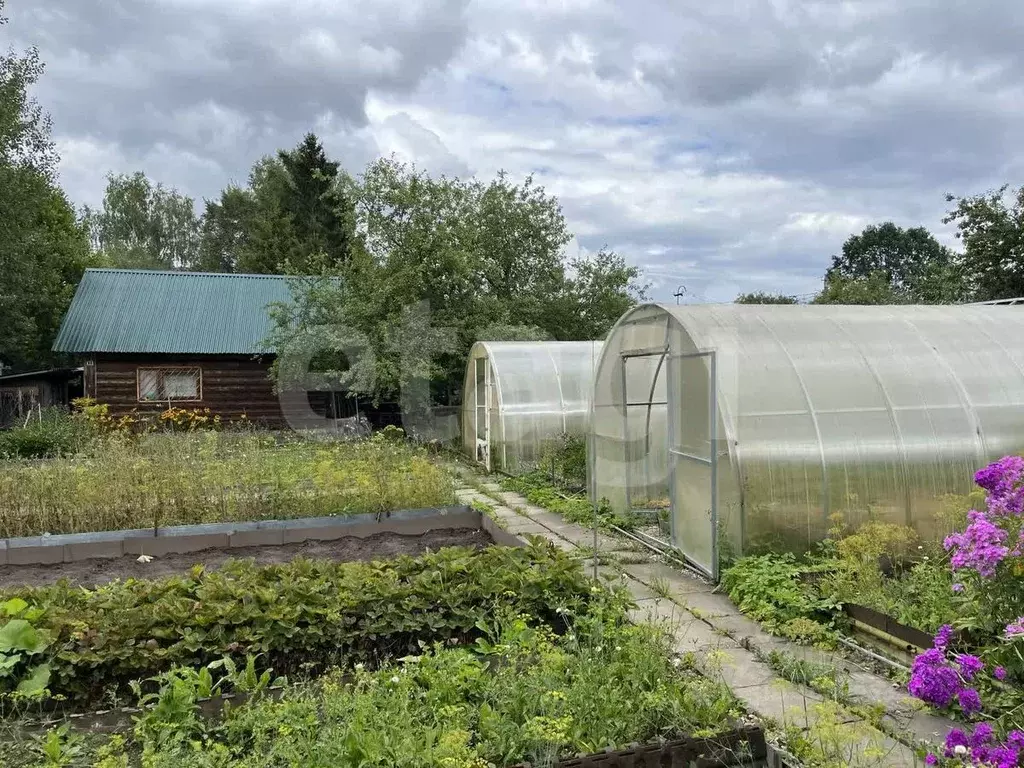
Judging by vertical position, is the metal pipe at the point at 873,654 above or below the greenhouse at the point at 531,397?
below

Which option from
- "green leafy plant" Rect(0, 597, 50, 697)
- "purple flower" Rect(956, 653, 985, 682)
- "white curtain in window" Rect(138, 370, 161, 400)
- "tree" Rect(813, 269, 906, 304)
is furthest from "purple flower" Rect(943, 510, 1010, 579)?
"tree" Rect(813, 269, 906, 304)

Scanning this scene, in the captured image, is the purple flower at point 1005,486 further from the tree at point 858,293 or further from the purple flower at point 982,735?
the tree at point 858,293

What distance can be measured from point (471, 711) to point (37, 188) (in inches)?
844

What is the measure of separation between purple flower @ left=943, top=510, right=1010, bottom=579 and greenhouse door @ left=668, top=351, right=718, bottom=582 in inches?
109

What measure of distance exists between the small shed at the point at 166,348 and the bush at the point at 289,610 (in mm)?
14773

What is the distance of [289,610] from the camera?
13.7ft

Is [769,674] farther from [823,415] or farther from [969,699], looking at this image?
[823,415]

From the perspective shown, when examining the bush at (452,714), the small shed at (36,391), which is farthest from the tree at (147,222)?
the bush at (452,714)

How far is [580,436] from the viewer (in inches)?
513

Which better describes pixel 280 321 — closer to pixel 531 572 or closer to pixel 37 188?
pixel 37 188

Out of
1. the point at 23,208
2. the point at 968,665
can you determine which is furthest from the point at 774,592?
the point at 23,208

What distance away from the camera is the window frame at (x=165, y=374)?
1930 cm

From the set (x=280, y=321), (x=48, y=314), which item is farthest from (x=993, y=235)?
(x=48, y=314)

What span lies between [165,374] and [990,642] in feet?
64.7
